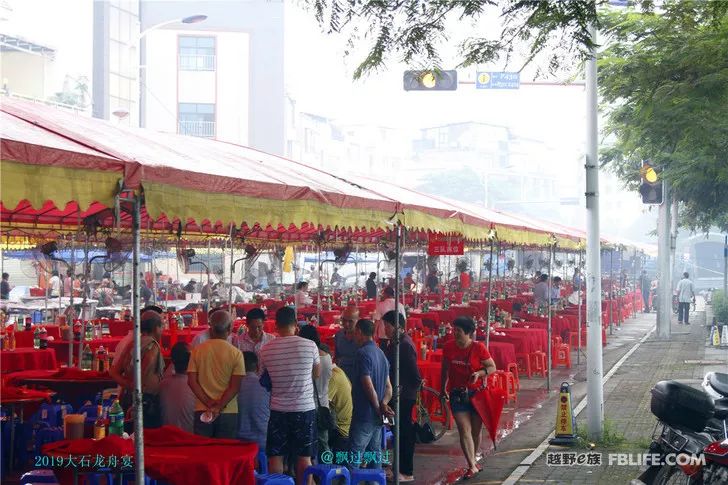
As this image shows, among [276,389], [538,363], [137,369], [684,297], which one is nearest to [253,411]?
[276,389]

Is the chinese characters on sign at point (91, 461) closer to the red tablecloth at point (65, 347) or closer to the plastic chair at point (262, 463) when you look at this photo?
the plastic chair at point (262, 463)

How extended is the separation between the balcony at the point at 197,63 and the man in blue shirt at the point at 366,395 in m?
48.9

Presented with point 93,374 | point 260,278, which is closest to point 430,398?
point 93,374

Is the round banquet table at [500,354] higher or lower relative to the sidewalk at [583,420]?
higher

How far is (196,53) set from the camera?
56594 mm

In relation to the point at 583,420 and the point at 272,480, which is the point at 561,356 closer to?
the point at 583,420

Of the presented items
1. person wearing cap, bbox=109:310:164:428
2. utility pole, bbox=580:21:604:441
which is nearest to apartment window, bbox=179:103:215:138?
utility pole, bbox=580:21:604:441

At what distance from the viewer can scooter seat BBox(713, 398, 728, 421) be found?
8.59 m

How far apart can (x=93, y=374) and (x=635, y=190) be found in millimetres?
27287

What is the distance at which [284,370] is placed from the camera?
8.55 metres

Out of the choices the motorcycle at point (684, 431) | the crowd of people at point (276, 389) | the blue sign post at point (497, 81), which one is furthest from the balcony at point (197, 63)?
the motorcycle at point (684, 431)

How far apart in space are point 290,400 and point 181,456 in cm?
143

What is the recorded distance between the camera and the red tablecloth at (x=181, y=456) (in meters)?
7.11

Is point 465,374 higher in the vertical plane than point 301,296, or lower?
lower
